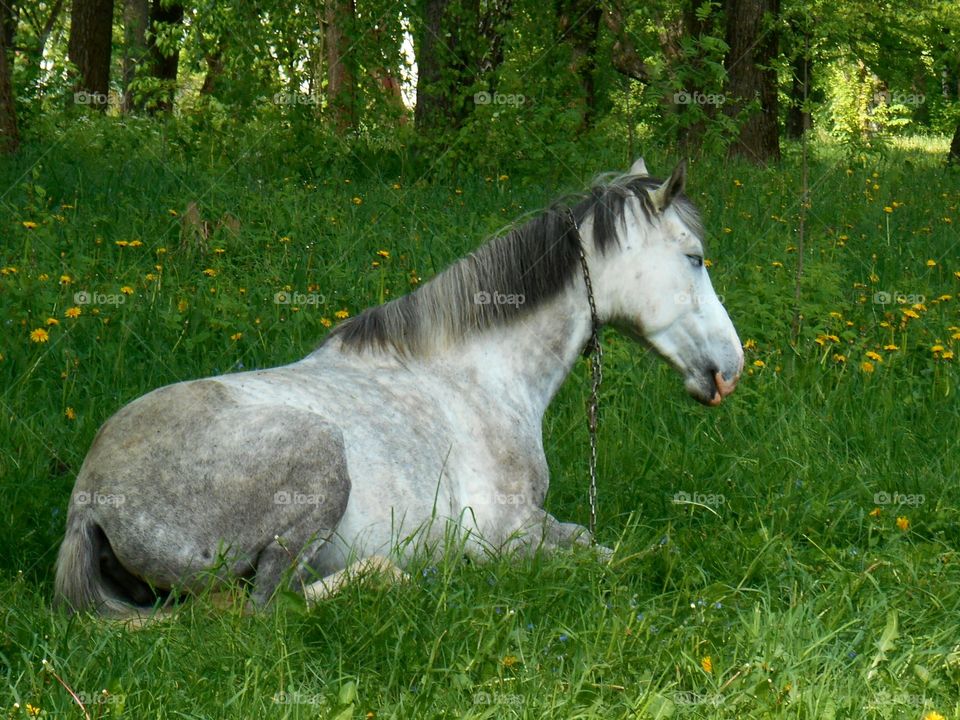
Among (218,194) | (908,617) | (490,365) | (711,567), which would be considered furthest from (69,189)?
(908,617)

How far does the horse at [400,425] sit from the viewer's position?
3.87 metres

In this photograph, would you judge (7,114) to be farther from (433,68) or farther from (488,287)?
(488,287)

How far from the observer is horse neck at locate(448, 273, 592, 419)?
4.84m

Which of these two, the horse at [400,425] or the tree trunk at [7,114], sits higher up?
the tree trunk at [7,114]

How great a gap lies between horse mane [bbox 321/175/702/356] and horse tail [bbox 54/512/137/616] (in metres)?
1.37

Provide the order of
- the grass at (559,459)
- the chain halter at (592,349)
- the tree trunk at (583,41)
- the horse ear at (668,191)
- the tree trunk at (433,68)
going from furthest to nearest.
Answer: the tree trunk at (583,41) → the tree trunk at (433,68) → the chain halter at (592,349) → the horse ear at (668,191) → the grass at (559,459)

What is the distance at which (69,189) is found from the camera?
9172mm

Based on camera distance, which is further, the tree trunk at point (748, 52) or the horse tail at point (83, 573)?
the tree trunk at point (748, 52)

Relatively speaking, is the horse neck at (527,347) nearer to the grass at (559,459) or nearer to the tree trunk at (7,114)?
the grass at (559,459)

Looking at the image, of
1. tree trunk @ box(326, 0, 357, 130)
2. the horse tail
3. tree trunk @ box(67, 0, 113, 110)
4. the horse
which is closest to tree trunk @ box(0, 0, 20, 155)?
tree trunk @ box(326, 0, 357, 130)

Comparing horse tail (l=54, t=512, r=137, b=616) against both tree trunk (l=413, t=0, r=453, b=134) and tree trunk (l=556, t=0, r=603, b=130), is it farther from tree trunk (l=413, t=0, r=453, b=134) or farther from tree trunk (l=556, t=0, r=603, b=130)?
tree trunk (l=556, t=0, r=603, b=130)

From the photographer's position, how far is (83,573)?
3.82 m

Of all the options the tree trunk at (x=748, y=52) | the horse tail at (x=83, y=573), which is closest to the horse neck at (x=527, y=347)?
the horse tail at (x=83, y=573)

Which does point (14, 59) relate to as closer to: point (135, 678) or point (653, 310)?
point (653, 310)
